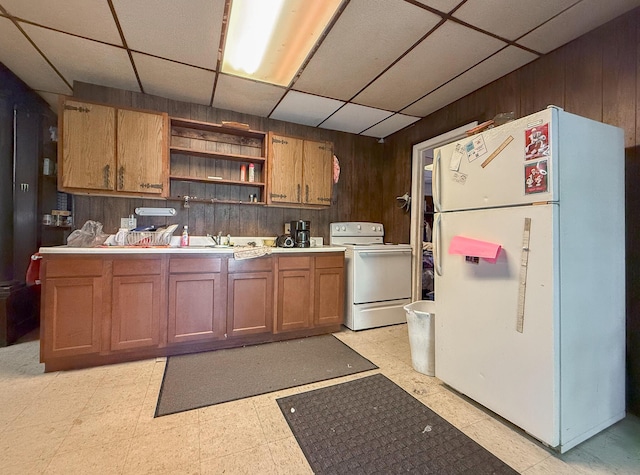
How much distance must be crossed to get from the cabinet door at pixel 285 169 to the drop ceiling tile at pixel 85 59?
1387mm

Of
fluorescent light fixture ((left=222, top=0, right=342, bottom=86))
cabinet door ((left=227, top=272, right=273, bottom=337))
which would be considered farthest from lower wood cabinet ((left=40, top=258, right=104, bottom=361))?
fluorescent light fixture ((left=222, top=0, right=342, bottom=86))

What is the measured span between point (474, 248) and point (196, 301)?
2.18 metres

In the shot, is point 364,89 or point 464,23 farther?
point 364,89

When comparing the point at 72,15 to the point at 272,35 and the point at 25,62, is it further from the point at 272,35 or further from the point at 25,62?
the point at 272,35

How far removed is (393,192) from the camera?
3.79 m

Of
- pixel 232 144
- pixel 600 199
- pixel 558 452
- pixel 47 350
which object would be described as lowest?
pixel 558 452

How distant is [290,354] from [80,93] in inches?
123

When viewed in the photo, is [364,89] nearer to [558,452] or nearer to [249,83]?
[249,83]

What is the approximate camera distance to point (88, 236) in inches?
97.5

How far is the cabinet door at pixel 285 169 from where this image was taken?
10.0ft

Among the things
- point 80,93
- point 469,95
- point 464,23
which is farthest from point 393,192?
point 80,93

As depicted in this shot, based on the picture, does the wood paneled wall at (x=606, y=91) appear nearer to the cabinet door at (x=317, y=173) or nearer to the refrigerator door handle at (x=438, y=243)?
the refrigerator door handle at (x=438, y=243)

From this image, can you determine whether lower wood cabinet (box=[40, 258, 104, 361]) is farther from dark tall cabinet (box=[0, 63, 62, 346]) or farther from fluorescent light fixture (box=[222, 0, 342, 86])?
fluorescent light fixture (box=[222, 0, 342, 86])

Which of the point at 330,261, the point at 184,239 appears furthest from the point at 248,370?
the point at 184,239
